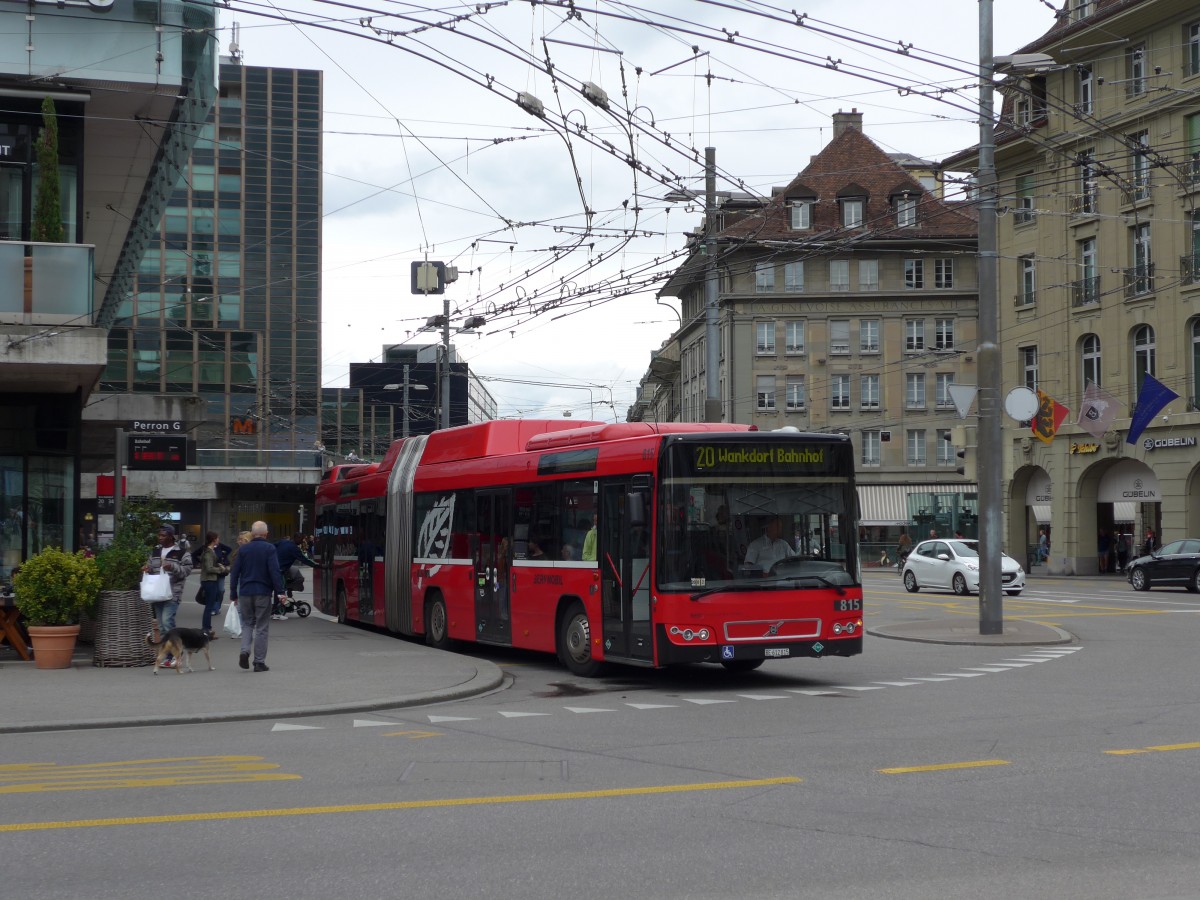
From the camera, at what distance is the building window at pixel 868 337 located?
7844 centimetres

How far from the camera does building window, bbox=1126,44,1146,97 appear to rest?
159 feet

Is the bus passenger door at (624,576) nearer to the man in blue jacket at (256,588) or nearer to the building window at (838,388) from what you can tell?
the man in blue jacket at (256,588)

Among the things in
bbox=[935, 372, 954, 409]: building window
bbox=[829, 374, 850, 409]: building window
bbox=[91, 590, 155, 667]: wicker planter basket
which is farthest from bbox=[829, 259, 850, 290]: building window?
bbox=[91, 590, 155, 667]: wicker planter basket

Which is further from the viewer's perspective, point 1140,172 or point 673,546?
point 1140,172

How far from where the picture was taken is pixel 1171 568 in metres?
38.7

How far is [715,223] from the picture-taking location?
89.4 ft

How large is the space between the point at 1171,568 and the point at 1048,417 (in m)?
12.0

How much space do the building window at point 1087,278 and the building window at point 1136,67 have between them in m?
5.58

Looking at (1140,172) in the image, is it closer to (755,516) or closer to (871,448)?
(871,448)

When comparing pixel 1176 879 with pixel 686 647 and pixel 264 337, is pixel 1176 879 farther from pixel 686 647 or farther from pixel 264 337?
pixel 264 337

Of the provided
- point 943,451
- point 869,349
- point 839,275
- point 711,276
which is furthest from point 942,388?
point 711,276

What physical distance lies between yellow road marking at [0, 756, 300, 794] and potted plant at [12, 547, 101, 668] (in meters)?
6.96

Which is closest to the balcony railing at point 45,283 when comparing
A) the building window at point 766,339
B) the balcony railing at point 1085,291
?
the balcony railing at point 1085,291

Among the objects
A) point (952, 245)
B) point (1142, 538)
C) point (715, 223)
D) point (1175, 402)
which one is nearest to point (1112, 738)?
point (715, 223)
